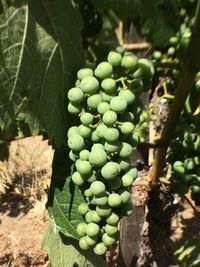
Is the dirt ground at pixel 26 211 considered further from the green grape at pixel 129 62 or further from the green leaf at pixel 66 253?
the green grape at pixel 129 62

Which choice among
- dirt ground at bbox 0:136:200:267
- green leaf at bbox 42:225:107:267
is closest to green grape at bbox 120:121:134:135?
green leaf at bbox 42:225:107:267

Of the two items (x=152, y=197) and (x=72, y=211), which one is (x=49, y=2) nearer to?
(x=72, y=211)

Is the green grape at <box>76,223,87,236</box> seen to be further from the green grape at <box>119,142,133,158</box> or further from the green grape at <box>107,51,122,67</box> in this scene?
the green grape at <box>107,51,122,67</box>

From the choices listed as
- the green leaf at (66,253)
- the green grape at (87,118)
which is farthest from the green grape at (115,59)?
the green leaf at (66,253)

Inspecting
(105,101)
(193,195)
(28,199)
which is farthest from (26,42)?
(28,199)

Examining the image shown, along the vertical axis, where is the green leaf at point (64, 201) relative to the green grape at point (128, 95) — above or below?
below

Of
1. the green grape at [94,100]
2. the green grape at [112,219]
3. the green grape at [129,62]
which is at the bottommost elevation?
the green grape at [112,219]
